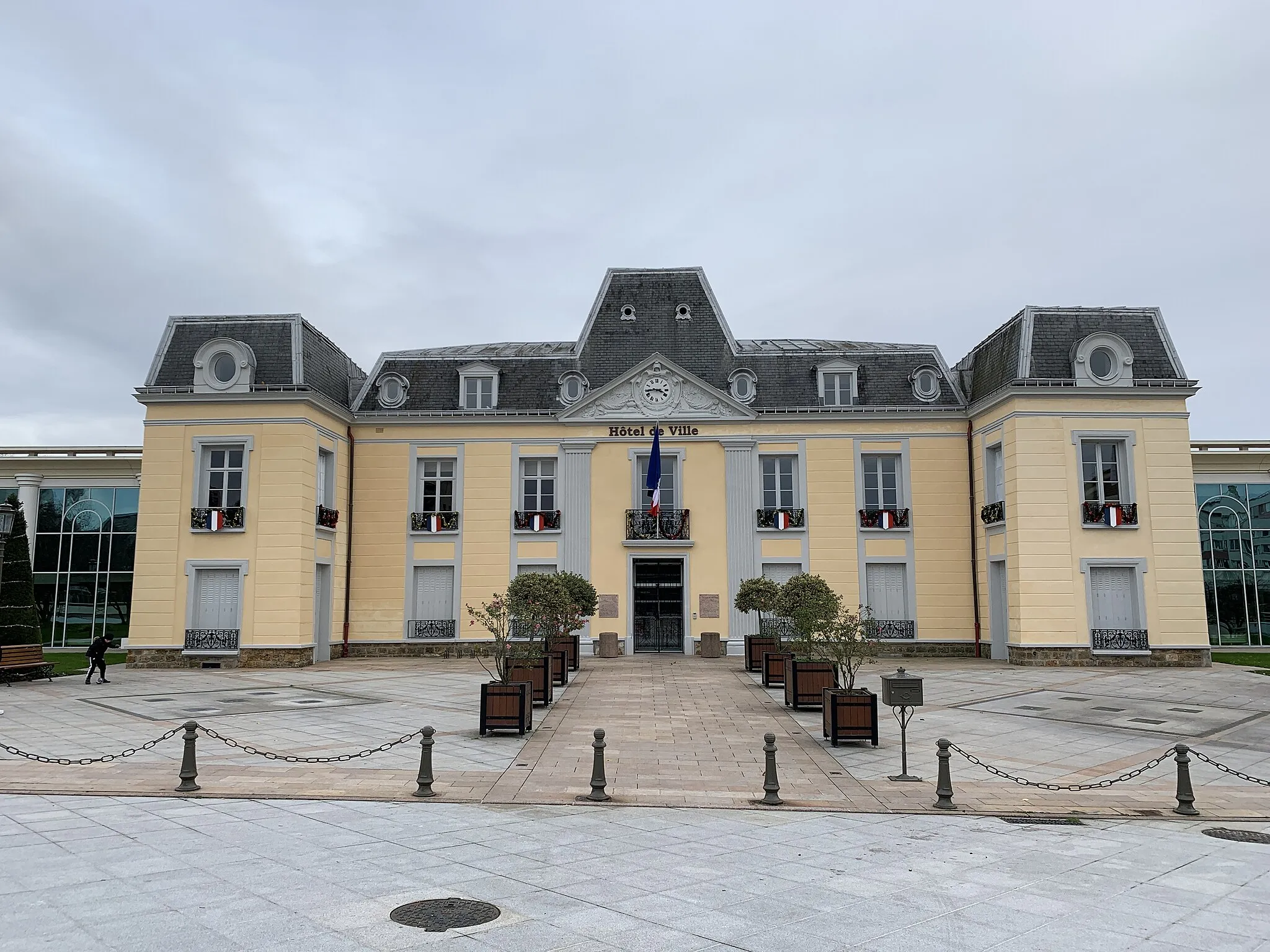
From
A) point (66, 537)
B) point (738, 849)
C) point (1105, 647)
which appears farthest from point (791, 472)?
point (66, 537)

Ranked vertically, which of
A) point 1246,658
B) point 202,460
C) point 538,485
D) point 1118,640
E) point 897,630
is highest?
point 202,460

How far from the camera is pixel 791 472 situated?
30766 millimetres

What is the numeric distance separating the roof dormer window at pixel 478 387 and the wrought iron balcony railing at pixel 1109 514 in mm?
18843

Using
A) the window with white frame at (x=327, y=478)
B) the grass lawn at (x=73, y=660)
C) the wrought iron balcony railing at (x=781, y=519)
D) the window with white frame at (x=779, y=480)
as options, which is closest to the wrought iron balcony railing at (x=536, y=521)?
the window with white frame at (x=327, y=478)

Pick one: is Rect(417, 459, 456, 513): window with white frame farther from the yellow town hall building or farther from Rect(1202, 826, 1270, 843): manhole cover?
Rect(1202, 826, 1270, 843): manhole cover

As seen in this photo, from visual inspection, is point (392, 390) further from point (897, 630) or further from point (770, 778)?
point (770, 778)

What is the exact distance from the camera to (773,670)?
20828 mm

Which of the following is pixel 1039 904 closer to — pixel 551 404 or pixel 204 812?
pixel 204 812

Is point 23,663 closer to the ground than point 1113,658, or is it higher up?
higher up

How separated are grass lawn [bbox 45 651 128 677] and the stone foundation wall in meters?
26.3

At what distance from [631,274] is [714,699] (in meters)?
17.9

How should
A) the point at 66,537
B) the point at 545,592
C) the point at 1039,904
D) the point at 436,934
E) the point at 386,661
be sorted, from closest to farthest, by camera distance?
the point at 436,934
the point at 1039,904
the point at 545,592
the point at 386,661
the point at 66,537

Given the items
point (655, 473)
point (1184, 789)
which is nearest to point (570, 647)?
point (655, 473)

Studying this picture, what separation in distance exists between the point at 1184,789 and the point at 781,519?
19.7 metres
